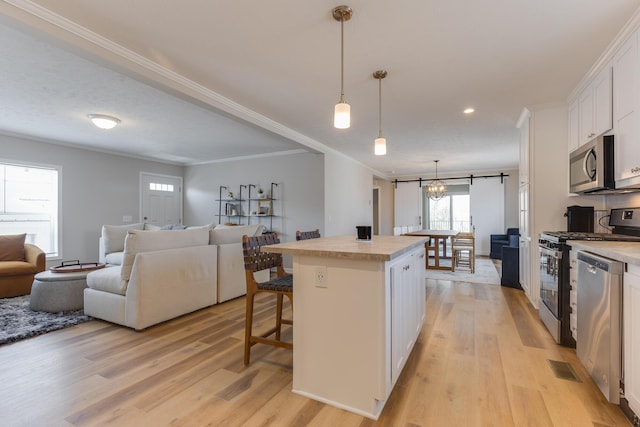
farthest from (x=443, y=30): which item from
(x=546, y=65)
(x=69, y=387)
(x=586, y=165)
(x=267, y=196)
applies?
(x=267, y=196)

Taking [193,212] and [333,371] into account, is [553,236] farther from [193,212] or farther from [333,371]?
[193,212]

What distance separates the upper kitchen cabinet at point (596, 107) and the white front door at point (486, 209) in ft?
18.1

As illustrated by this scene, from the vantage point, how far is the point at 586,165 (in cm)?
272

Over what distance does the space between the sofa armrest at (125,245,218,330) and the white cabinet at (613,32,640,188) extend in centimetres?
401

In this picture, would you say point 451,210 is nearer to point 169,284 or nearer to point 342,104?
point 342,104

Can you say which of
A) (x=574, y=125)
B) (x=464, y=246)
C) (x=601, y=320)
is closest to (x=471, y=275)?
(x=464, y=246)

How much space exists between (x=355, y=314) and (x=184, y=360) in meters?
1.53

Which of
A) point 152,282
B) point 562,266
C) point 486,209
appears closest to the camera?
point 562,266

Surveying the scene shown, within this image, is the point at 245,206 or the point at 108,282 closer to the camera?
the point at 108,282

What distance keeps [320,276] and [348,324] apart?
318 mm

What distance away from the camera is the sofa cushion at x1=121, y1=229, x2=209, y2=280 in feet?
9.78

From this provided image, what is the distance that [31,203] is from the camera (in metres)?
5.38

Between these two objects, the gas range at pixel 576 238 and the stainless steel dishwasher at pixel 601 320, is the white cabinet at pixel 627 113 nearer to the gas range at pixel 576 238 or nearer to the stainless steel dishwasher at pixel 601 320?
the gas range at pixel 576 238

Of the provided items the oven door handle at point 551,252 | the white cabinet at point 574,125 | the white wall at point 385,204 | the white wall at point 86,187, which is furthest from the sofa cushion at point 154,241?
the white wall at point 385,204
